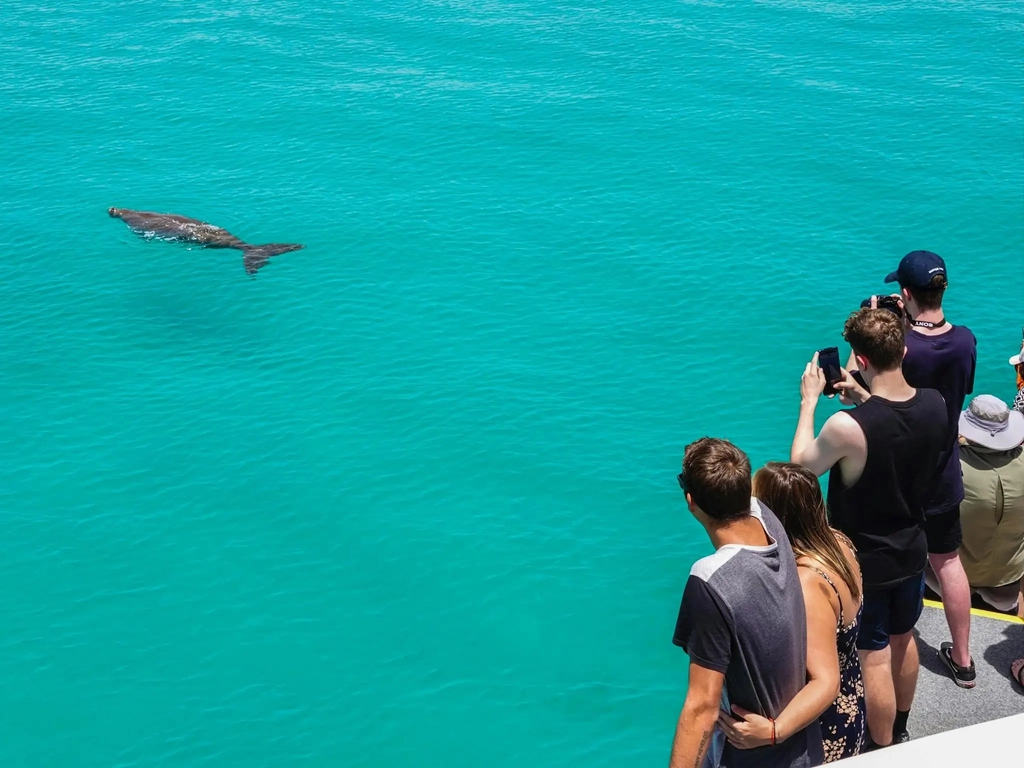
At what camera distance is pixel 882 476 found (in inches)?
205

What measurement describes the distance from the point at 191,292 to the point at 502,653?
1009 centimetres

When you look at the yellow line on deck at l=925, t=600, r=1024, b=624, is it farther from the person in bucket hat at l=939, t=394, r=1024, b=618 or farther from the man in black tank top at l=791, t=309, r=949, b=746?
the man in black tank top at l=791, t=309, r=949, b=746

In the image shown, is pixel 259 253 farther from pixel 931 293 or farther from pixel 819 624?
pixel 819 624

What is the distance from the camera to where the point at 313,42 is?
30.2 meters

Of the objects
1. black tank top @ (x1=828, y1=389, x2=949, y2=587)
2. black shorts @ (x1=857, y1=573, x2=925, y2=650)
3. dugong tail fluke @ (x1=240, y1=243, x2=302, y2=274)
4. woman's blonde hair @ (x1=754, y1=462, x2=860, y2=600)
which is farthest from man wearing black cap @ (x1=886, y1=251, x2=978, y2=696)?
dugong tail fluke @ (x1=240, y1=243, x2=302, y2=274)

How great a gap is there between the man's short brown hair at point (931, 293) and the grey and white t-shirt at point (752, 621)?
229 cm

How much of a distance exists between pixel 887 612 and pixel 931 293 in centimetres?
187

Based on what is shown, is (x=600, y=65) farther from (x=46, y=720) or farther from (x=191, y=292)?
(x=46, y=720)

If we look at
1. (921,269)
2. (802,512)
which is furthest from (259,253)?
(802,512)

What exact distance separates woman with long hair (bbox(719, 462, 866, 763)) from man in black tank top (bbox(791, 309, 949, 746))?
0.62 meters

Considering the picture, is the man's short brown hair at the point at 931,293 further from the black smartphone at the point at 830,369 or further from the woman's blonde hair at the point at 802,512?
the woman's blonde hair at the point at 802,512

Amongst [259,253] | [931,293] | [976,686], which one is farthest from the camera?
[259,253]

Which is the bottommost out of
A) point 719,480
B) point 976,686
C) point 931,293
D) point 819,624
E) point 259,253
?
point 259,253

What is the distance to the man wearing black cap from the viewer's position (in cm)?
575
